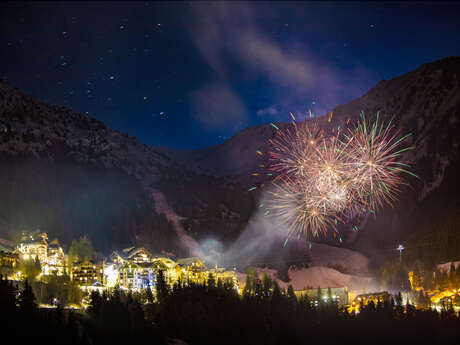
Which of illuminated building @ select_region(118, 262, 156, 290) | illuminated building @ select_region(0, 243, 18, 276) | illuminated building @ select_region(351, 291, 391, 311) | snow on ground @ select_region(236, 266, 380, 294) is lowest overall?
illuminated building @ select_region(351, 291, 391, 311)

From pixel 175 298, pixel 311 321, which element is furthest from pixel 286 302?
pixel 175 298

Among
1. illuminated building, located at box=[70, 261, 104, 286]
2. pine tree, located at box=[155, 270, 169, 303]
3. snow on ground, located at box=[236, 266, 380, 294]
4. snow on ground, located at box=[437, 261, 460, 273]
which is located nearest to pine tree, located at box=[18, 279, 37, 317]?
pine tree, located at box=[155, 270, 169, 303]

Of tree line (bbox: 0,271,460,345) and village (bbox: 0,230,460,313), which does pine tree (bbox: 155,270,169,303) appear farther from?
village (bbox: 0,230,460,313)

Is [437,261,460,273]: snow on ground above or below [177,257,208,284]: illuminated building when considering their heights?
below

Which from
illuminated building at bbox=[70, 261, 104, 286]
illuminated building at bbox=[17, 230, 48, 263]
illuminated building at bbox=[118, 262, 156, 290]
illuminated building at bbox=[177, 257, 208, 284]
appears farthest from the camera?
illuminated building at bbox=[177, 257, 208, 284]

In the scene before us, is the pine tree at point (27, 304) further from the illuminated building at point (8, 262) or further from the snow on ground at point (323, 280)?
the snow on ground at point (323, 280)

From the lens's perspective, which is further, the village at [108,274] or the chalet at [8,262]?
the village at [108,274]

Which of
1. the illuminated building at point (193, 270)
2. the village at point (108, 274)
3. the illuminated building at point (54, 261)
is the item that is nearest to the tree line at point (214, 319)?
the village at point (108, 274)

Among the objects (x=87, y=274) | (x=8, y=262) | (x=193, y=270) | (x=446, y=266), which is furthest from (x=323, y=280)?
(x=8, y=262)

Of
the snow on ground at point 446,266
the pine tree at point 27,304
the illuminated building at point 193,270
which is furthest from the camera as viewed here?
the snow on ground at point 446,266

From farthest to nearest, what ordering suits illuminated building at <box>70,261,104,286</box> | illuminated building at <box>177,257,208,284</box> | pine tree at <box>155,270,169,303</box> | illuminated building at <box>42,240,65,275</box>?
1. illuminated building at <box>177,257,208,284</box>
2. illuminated building at <box>70,261,104,286</box>
3. illuminated building at <box>42,240,65,275</box>
4. pine tree at <box>155,270,169,303</box>
